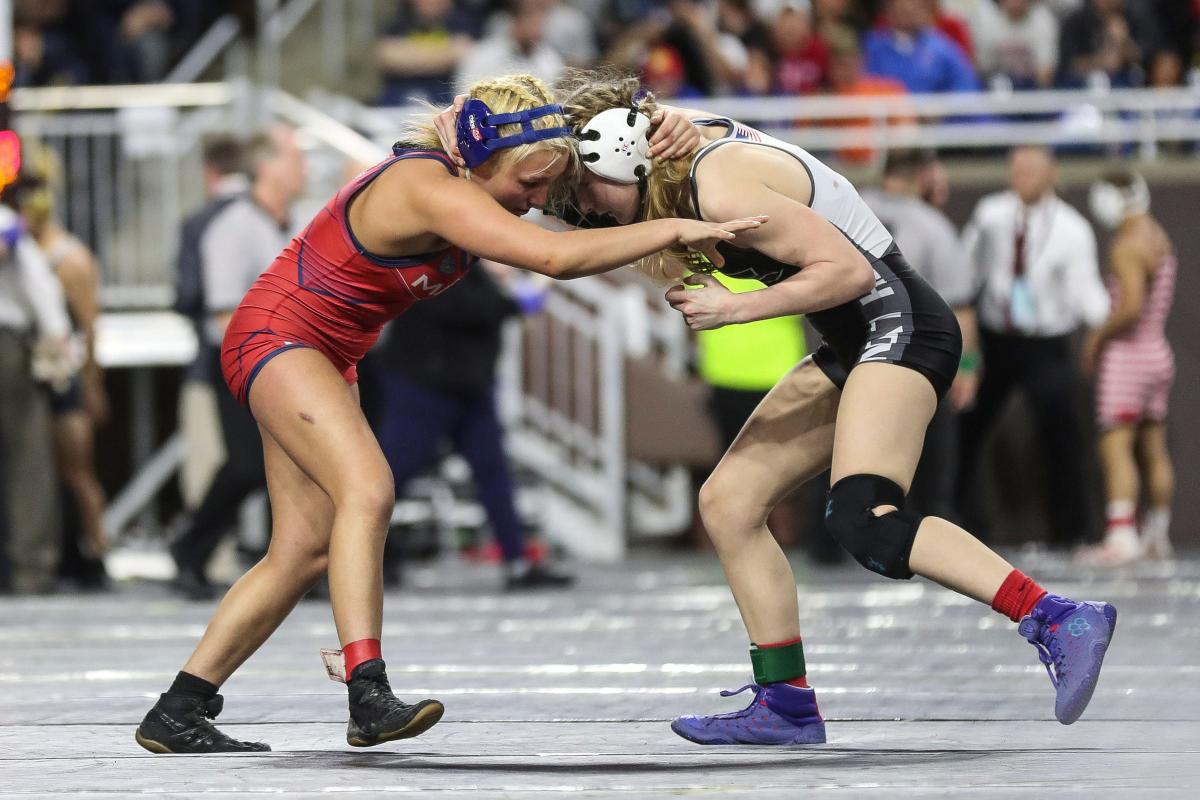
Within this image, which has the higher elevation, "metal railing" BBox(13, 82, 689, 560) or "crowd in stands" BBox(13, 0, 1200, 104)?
"crowd in stands" BBox(13, 0, 1200, 104)

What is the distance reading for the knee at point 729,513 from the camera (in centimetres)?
518

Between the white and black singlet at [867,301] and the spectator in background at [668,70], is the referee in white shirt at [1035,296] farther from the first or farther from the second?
the white and black singlet at [867,301]

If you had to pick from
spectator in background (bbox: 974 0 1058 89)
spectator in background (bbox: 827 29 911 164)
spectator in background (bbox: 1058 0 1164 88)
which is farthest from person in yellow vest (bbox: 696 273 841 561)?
spectator in background (bbox: 1058 0 1164 88)

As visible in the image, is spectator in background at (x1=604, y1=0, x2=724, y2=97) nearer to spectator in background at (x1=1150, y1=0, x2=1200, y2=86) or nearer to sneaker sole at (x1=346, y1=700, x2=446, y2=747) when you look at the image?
spectator in background at (x1=1150, y1=0, x2=1200, y2=86)

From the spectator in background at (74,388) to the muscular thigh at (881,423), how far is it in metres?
6.99

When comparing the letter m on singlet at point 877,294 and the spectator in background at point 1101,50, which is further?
the spectator in background at point 1101,50

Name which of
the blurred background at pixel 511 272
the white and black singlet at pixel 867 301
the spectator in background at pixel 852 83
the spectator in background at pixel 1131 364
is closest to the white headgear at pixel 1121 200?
the spectator in background at pixel 1131 364

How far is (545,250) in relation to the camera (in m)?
4.73

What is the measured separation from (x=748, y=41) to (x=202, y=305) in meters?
6.80

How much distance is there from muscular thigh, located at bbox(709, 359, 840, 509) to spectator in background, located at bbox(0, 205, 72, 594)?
6.19 m

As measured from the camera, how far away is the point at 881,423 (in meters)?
4.88

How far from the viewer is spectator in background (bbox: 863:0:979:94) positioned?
1473 centimetres

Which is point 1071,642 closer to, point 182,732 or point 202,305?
point 182,732

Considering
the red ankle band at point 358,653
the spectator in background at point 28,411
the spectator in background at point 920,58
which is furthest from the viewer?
the spectator in background at point 920,58
